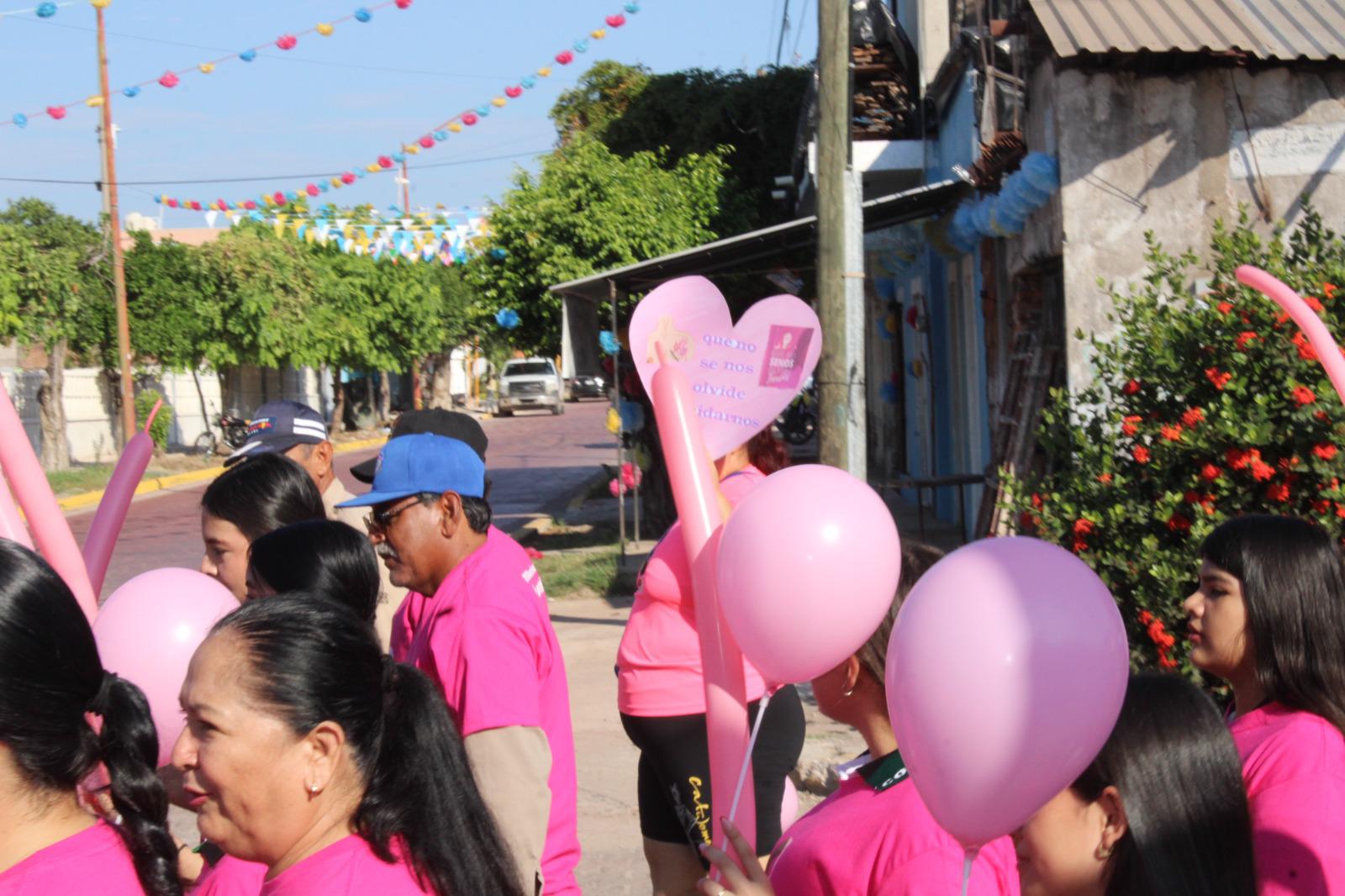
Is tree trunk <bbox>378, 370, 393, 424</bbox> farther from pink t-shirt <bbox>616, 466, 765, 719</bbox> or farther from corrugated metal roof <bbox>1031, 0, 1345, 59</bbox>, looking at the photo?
pink t-shirt <bbox>616, 466, 765, 719</bbox>

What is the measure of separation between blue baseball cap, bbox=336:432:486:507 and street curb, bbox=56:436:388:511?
12.9m

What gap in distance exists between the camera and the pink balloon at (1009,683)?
69.2 inches

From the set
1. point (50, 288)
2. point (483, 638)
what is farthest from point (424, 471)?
point (50, 288)

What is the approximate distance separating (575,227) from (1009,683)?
40.4ft

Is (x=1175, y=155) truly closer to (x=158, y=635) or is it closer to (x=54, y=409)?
(x=158, y=635)

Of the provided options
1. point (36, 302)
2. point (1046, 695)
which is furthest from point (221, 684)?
point (36, 302)

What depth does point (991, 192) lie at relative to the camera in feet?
28.7

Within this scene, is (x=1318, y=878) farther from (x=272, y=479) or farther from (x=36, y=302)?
(x=36, y=302)

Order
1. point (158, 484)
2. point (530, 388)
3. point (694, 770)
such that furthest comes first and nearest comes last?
point (530, 388), point (158, 484), point (694, 770)

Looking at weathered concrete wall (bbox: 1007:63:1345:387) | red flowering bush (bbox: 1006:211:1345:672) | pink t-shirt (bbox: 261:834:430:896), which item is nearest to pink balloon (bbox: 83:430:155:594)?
pink t-shirt (bbox: 261:834:430:896)

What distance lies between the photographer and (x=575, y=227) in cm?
1373

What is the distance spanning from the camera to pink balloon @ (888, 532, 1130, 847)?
5.76 ft

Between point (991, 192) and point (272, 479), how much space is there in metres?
6.32

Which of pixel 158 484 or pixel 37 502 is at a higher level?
pixel 37 502
